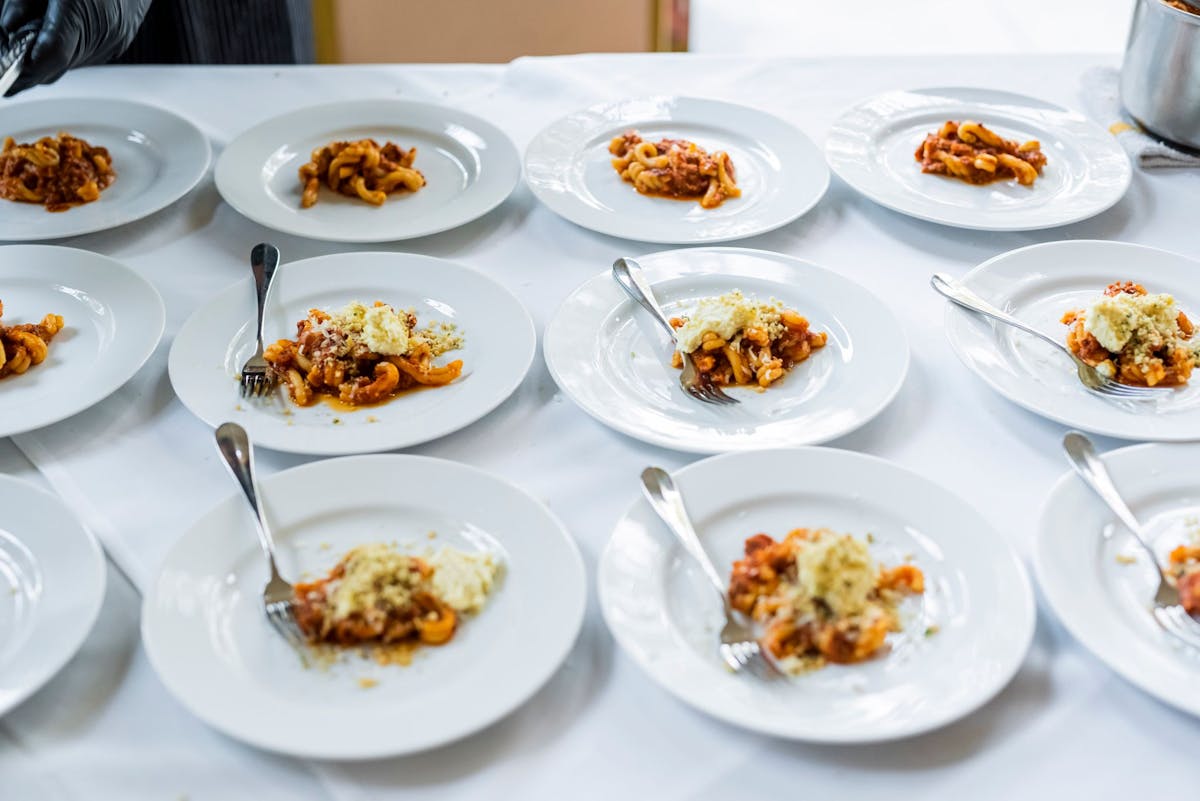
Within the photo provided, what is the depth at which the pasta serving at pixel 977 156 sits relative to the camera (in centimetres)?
224

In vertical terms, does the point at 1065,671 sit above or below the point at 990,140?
below

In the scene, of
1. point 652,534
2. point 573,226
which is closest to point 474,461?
point 652,534

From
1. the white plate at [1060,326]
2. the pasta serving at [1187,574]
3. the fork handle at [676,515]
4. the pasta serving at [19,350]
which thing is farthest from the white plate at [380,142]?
the pasta serving at [1187,574]

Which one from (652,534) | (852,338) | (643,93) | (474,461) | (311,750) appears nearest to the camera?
(311,750)

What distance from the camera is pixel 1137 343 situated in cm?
168

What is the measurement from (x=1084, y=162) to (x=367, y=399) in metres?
1.64

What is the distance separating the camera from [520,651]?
4.05 ft

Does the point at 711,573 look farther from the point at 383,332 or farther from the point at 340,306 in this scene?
the point at 340,306

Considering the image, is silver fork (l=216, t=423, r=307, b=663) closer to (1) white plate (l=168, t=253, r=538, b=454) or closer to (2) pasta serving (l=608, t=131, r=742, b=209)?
(1) white plate (l=168, t=253, r=538, b=454)

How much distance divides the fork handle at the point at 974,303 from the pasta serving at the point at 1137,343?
0.05m

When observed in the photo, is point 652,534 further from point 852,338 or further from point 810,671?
point 852,338

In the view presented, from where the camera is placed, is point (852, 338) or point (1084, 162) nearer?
Answer: point (852, 338)

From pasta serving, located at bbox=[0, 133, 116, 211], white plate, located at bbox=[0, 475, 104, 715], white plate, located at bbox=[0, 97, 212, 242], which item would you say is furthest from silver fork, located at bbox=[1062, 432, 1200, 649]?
pasta serving, located at bbox=[0, 133, 116, 211]

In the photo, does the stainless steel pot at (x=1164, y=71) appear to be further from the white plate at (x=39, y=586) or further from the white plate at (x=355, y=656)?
the white plate at (x=39, y=586)
